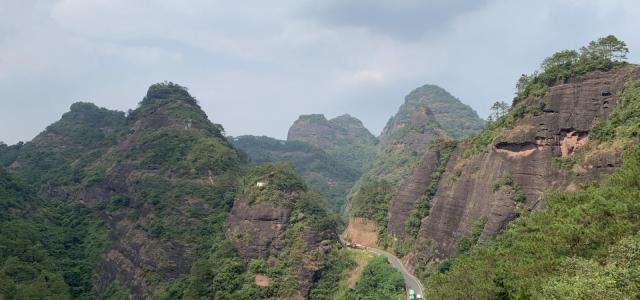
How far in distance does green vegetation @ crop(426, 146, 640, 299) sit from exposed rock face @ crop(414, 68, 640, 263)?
994cm

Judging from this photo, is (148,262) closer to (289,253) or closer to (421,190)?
(289,253)

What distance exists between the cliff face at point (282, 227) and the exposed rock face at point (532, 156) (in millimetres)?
16892

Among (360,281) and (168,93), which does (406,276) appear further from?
(168,93)

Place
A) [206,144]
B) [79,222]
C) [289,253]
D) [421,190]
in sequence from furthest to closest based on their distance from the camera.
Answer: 1. [206,144]
2. [79,222]
3. [421,190]
4. [289,253]

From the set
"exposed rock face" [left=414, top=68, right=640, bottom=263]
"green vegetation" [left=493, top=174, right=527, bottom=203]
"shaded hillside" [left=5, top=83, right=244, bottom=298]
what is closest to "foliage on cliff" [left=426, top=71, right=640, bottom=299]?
"exposed rock face" [left=414, top=68, right=640, bottom=263]

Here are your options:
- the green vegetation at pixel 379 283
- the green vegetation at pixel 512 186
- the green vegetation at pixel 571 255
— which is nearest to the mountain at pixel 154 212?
the green vegetation at pixel 379 283

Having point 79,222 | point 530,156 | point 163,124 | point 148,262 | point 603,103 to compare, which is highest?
point 163,124

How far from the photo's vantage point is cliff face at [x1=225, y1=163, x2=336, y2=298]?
63.2 m

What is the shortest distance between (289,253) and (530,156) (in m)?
34.1

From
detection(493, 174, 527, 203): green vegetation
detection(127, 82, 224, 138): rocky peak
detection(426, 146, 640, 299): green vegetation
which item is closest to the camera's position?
detection(426, 146, 640, 299): green vegetation

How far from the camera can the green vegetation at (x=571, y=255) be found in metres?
23.5

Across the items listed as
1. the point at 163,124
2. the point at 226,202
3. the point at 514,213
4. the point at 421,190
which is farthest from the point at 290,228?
the point at 163,124

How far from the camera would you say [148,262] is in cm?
6800

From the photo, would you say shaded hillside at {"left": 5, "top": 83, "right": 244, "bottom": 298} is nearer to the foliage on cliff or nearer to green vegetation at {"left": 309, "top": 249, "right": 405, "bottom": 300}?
green vegetation at {"left": 309, "top": 249, "right": 405, "bottom": 300}
